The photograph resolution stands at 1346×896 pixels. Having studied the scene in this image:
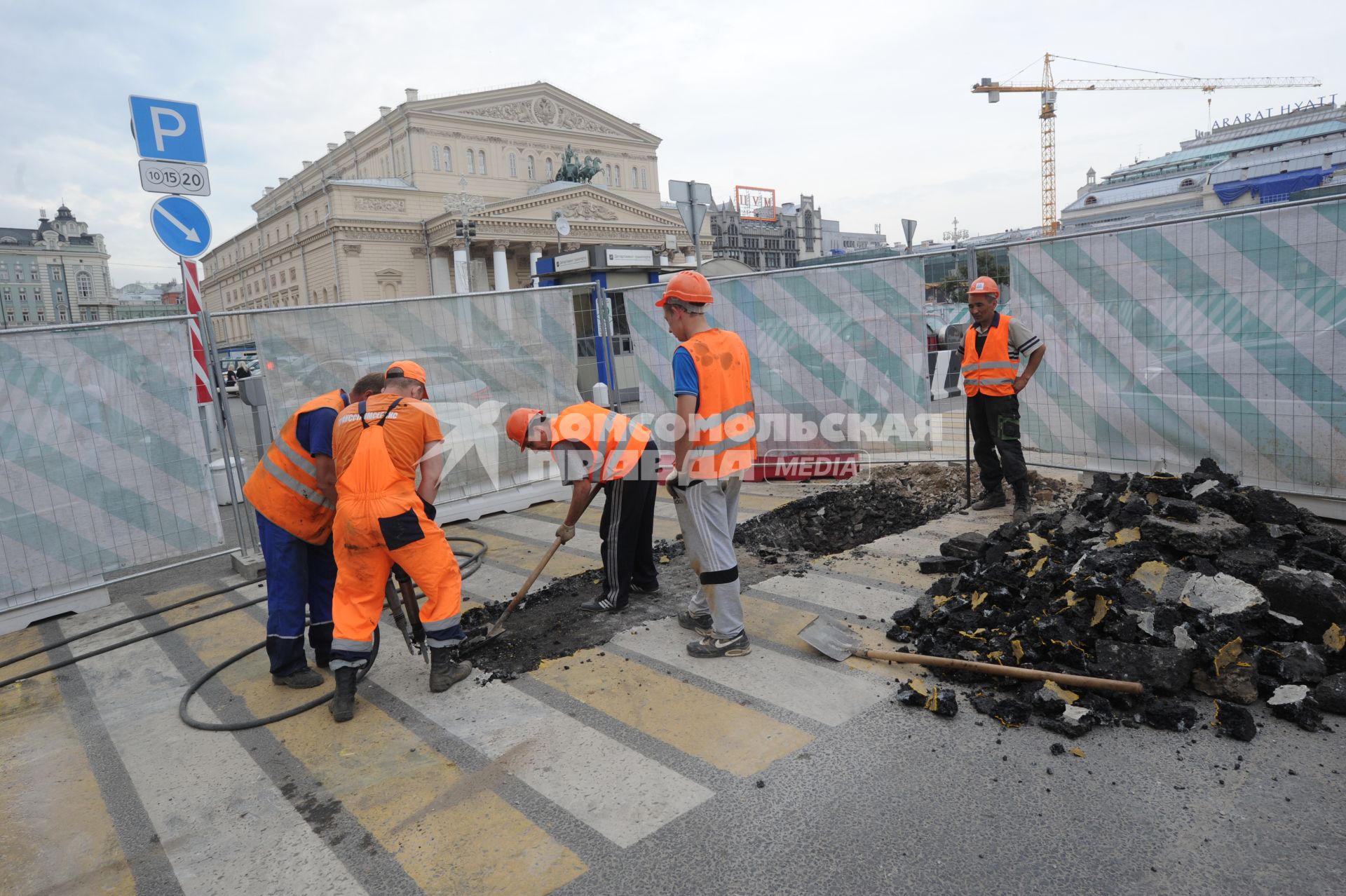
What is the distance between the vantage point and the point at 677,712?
3586 mm

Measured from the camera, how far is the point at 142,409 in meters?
5.94

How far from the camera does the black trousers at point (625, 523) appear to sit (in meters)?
4.88

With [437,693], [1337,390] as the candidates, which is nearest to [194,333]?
[437,693]

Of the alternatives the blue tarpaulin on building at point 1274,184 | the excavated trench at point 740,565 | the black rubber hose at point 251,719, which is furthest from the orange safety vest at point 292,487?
the blue tarpaulin on building at point 1274,184

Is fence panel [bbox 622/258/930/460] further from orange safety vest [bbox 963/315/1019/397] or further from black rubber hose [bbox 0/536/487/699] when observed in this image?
black rubber hose [bbox 0/536/487/699]

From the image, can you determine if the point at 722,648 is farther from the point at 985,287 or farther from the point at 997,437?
the point at 985,287

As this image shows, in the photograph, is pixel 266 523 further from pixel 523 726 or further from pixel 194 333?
pixel 194 333

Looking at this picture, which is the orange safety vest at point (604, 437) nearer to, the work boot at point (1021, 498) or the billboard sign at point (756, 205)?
the work boot at point (1021, 498)

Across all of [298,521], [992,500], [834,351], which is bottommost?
[992,500]

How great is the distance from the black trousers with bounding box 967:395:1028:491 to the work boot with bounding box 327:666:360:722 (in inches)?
194

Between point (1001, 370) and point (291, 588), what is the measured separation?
527 cm

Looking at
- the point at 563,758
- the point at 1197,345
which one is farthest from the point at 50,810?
the point at 1197,345

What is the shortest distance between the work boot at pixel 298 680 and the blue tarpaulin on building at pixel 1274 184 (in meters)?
54.9

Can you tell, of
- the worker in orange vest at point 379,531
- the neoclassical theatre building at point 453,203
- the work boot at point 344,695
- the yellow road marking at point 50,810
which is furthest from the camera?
the neoclassical theatre building at point 453,203
